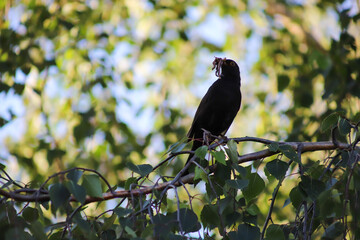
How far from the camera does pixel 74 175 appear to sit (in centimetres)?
173

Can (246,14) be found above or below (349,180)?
above

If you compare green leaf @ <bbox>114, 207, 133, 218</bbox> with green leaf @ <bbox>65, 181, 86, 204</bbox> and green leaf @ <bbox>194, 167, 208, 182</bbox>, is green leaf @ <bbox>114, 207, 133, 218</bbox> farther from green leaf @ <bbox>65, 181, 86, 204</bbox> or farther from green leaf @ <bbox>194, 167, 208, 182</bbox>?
green leaf @ <bbox>194, 167, 208, 182</bbox>

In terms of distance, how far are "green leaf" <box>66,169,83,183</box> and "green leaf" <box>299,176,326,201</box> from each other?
0.88m

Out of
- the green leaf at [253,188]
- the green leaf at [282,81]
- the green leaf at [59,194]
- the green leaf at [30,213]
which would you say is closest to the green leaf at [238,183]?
the green leaf at [253,188]

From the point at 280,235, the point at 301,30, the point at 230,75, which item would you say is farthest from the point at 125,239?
the point at 301,30

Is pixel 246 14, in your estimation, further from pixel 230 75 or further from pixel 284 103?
pixel 230 75

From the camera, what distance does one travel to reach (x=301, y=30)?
7.21 m

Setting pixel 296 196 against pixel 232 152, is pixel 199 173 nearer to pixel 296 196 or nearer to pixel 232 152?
pixel 232 152

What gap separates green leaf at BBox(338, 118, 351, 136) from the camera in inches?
80.5

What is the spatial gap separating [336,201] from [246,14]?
544cm

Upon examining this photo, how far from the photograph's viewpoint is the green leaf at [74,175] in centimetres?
170

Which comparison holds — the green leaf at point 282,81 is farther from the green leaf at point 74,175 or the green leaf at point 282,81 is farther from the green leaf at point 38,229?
the green leaf at point 38,229

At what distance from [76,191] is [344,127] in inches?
47.1

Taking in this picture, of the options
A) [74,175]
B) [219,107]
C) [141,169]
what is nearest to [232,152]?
[141,169]
